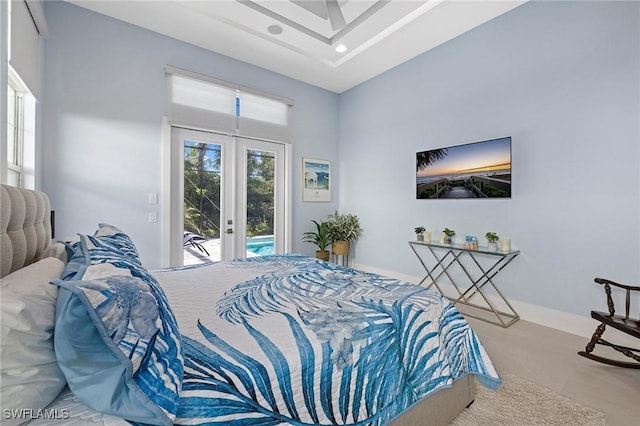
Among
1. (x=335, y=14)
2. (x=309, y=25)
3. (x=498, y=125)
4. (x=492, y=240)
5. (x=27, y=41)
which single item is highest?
(x=309, y=25)

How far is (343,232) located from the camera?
15.5 feet

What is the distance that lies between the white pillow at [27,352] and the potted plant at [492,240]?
3.48m

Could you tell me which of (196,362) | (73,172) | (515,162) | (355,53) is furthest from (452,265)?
(73,172)

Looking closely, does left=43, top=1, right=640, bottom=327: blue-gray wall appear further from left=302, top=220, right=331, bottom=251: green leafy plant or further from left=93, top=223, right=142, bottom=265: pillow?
left=93, top=223, right=142, bottom=265: pillow

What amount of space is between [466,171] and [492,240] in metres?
0.88

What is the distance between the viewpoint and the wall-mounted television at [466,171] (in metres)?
3.14

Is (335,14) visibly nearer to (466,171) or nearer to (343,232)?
(466,171)

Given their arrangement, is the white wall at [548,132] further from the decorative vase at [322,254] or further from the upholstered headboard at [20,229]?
the upholstered headboard at [20,229]

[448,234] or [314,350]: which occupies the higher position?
[448,234]

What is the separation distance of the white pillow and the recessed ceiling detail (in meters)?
2.50

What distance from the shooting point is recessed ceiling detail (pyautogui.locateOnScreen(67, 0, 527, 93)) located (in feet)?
9.53

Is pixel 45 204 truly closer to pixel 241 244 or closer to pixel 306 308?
pixel 306 308

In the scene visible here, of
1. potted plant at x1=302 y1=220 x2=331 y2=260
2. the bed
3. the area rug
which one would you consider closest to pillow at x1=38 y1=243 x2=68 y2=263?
the bed

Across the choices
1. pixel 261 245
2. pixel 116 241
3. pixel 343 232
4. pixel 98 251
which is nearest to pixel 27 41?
pixel 116 241
